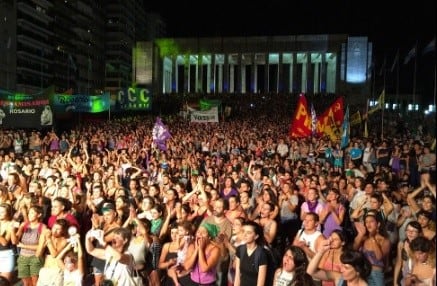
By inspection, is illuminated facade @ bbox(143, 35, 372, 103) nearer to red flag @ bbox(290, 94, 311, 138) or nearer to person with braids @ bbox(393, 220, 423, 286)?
red flag @ bbox(290, 94, 311, 138)

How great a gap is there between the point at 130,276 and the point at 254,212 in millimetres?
3083

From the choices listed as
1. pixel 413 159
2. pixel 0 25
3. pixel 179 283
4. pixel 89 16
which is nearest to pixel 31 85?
pixel 0 25

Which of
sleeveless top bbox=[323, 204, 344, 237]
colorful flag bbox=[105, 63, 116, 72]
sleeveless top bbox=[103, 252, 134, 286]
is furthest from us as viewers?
colorful flag bbox=[105, 63, 116, 72]

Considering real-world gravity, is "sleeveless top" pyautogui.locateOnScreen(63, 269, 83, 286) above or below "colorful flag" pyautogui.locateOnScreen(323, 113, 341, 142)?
below

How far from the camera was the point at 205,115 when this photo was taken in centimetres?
2402

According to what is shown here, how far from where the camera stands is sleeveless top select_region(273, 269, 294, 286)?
5.14m

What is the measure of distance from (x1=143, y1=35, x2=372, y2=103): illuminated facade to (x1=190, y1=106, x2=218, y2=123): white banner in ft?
136

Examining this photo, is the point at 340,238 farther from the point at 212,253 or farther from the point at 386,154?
the point at 386,154

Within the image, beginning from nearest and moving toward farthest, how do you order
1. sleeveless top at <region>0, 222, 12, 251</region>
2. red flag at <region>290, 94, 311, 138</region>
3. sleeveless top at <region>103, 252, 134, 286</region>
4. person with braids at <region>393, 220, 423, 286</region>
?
sleeveless top at <region>103, 252, 134, 286</region>, person with braids at <region>393, 220, 423, 286</region>, sleeveless top at <region>0, 222, 12, 251</region>, red flag at <region>290, 94, 311, 138</region>

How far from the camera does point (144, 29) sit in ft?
459

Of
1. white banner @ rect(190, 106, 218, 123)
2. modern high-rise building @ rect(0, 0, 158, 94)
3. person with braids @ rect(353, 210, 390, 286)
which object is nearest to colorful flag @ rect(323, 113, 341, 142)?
white banner @ rect(190, 106, 218, 123)

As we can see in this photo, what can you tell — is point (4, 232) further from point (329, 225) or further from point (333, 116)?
point (333, 116)

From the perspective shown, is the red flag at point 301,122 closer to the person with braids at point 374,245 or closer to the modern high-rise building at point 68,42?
the person with braids at point 374,245

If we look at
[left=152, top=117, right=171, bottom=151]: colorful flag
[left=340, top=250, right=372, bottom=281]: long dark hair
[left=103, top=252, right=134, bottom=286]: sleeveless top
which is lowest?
[left=103, top=252, right=134, bottom=286]: sleeveless top
